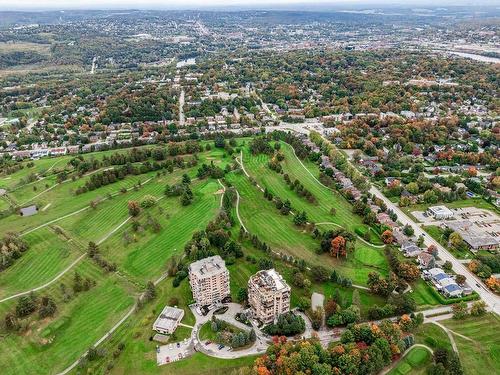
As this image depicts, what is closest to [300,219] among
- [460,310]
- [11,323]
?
[460,310]

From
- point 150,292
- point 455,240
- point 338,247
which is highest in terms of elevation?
point 338,247

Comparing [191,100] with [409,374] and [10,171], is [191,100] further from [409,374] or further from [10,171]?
[409,374]

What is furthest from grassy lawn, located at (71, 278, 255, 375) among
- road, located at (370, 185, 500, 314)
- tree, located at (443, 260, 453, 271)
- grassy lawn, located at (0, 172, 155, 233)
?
grassy lawn, located at (0, 172, 155, 233)

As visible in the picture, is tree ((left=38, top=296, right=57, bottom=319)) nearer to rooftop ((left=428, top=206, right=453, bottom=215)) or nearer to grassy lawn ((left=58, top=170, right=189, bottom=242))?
grassy lawn ((left=58, top=170, right=189, bottom=242))

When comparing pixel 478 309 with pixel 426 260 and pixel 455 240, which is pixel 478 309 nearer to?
pixel 426 260

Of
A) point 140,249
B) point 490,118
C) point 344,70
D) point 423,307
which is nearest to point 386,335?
point 423,307

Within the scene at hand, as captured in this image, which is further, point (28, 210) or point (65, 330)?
point (28, 210)
